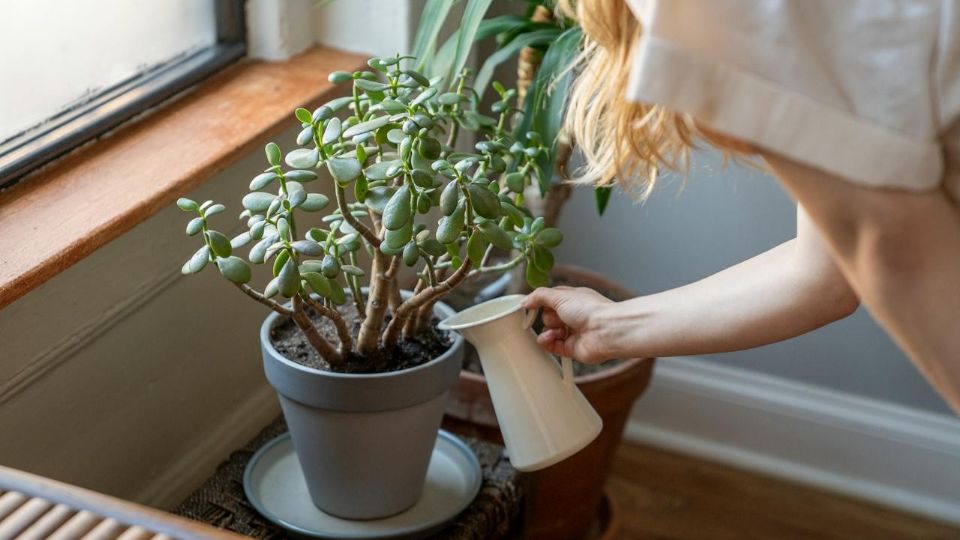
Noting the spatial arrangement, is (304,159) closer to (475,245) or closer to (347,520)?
(475,245)

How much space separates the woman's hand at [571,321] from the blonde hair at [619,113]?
122mm

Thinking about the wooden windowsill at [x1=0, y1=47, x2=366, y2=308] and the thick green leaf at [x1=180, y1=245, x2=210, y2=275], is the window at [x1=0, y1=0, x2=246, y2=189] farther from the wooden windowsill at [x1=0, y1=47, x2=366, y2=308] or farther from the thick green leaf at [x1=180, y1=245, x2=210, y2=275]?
the thick green leaf at [x1=180, y1=245, x2=210, y2=275]

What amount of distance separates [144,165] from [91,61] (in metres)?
0.19

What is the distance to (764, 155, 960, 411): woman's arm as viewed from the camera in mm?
671

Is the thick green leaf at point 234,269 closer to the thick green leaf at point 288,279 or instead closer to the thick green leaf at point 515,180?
the thick green leaf at point 288,279

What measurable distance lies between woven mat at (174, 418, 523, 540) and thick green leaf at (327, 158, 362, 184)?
1.51 ft

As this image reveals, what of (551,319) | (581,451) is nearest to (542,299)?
(551,319)

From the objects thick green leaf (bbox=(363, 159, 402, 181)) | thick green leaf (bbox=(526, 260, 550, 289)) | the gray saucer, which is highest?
thick green leaf (bbox=(363, 159, 402, 181))

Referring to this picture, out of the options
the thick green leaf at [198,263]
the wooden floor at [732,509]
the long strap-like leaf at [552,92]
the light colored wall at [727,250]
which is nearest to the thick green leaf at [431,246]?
the thick green leaf at [198,263]

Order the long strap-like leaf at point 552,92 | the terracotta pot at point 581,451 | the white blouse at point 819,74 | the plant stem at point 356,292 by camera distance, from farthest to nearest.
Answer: the terracotta pot at point 581,451 → the long strap-like leaf at point 552,92 → the plant stem at point 356,292 → the white blouse at point 819,74

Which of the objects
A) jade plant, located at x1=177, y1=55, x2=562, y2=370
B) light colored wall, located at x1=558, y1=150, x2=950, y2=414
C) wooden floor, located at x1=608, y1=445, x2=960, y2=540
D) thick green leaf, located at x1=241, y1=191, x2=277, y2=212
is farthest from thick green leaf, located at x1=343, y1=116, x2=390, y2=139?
wooden floor, located at x1=608, y1=445, x2=960, y2=540

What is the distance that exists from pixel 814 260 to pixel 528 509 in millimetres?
725

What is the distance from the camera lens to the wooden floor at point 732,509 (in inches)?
75.2

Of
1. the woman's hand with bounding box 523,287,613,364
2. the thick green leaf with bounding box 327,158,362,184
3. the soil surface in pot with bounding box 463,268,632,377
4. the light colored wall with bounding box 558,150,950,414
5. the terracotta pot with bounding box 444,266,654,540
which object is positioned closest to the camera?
the thick green leaf with bounding box 327,158,362,184
